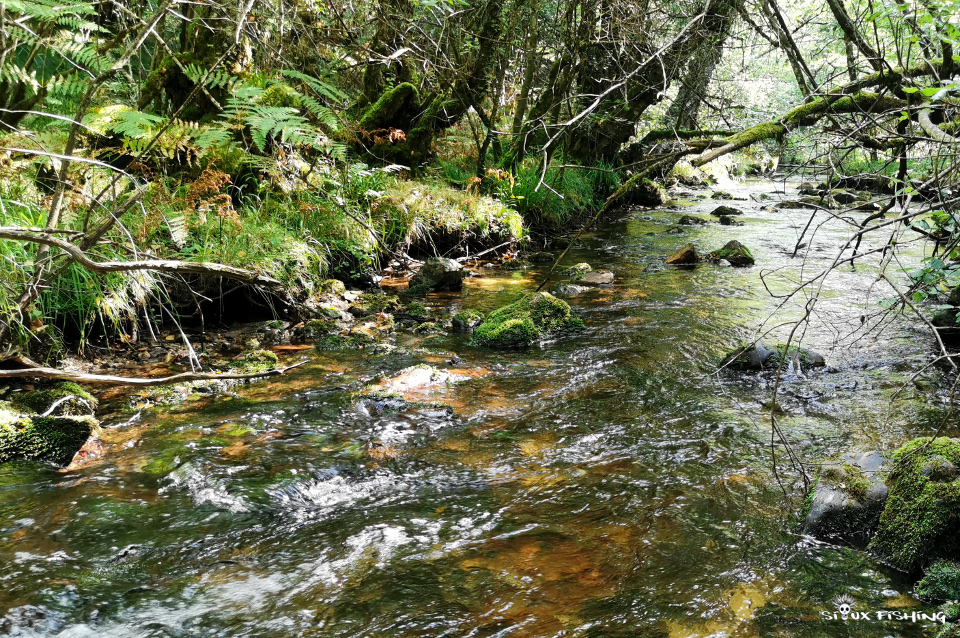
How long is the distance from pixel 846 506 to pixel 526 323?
11.6 feet

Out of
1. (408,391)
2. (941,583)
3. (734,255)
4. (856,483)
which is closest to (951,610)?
(941,583)

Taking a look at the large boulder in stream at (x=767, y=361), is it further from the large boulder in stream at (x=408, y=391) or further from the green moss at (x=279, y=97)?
the green moss at (x=279, y=97)

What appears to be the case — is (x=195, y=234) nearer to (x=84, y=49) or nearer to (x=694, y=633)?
(x=84, y=49)

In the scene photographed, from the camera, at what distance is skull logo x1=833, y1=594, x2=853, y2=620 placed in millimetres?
2348

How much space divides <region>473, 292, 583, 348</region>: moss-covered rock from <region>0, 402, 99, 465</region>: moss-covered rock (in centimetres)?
340

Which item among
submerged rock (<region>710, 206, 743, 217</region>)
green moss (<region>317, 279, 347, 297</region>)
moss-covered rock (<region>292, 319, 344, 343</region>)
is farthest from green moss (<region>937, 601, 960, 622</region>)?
submerged rock (<region>710, 206, 743, 217</region>)

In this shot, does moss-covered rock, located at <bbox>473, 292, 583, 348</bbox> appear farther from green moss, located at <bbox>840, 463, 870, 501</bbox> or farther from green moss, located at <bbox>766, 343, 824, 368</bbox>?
green moss, located at <bbox>840, 463, 870, 501</bbox>

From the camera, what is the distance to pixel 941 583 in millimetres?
2371

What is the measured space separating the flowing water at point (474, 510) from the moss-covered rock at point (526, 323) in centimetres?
65

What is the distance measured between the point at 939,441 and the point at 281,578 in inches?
122

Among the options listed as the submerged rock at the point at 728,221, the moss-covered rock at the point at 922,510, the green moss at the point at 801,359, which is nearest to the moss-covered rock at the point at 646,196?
the submerged rock at the point at 728,221

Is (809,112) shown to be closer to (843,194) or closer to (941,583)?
(941,583)

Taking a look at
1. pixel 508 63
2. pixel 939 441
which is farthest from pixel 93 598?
pixel 508 63

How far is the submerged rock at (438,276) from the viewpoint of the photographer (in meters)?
7.74
